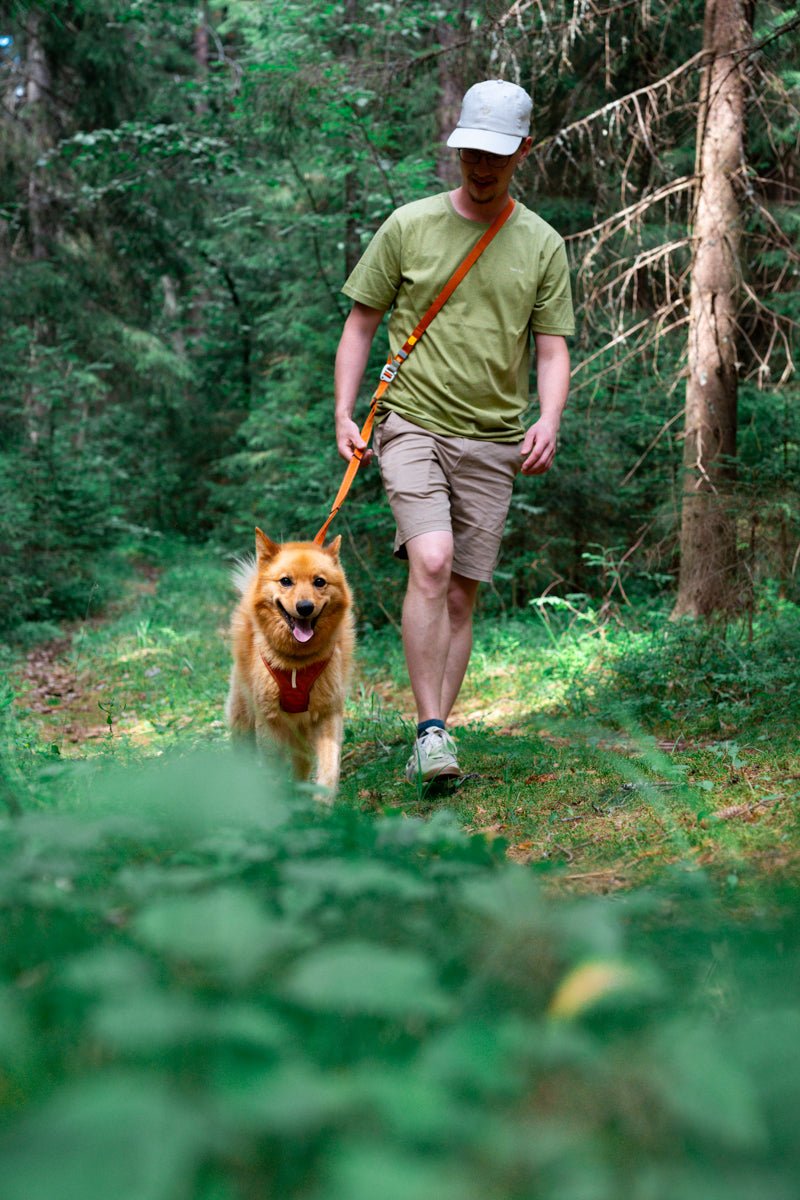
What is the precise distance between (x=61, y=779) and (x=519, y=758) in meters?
2.29

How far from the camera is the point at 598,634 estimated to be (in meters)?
7.59

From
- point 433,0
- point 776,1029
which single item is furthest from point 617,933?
point 433,0

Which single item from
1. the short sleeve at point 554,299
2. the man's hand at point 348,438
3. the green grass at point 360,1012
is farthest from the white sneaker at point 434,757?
the short sleeve at point 554,299

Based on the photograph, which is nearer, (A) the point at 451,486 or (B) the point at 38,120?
(A) the point at 451,486

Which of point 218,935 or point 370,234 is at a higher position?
point 370,234

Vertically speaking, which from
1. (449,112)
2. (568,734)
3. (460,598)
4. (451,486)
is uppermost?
(449,112)

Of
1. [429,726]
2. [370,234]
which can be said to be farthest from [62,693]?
[370,234]

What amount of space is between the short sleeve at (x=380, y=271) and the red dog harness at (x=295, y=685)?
1.63 m

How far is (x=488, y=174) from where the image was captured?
4109mm

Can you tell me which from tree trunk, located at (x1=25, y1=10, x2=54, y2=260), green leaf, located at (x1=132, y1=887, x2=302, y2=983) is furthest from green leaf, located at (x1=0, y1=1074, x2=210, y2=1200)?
tree trunk, located at (x1=25, y1=10, x2=54, y2=260)

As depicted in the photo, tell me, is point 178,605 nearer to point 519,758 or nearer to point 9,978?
point 519,758

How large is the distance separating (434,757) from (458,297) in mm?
1973

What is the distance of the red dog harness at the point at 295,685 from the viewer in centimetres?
419

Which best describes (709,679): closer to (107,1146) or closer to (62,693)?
(107,1146)
